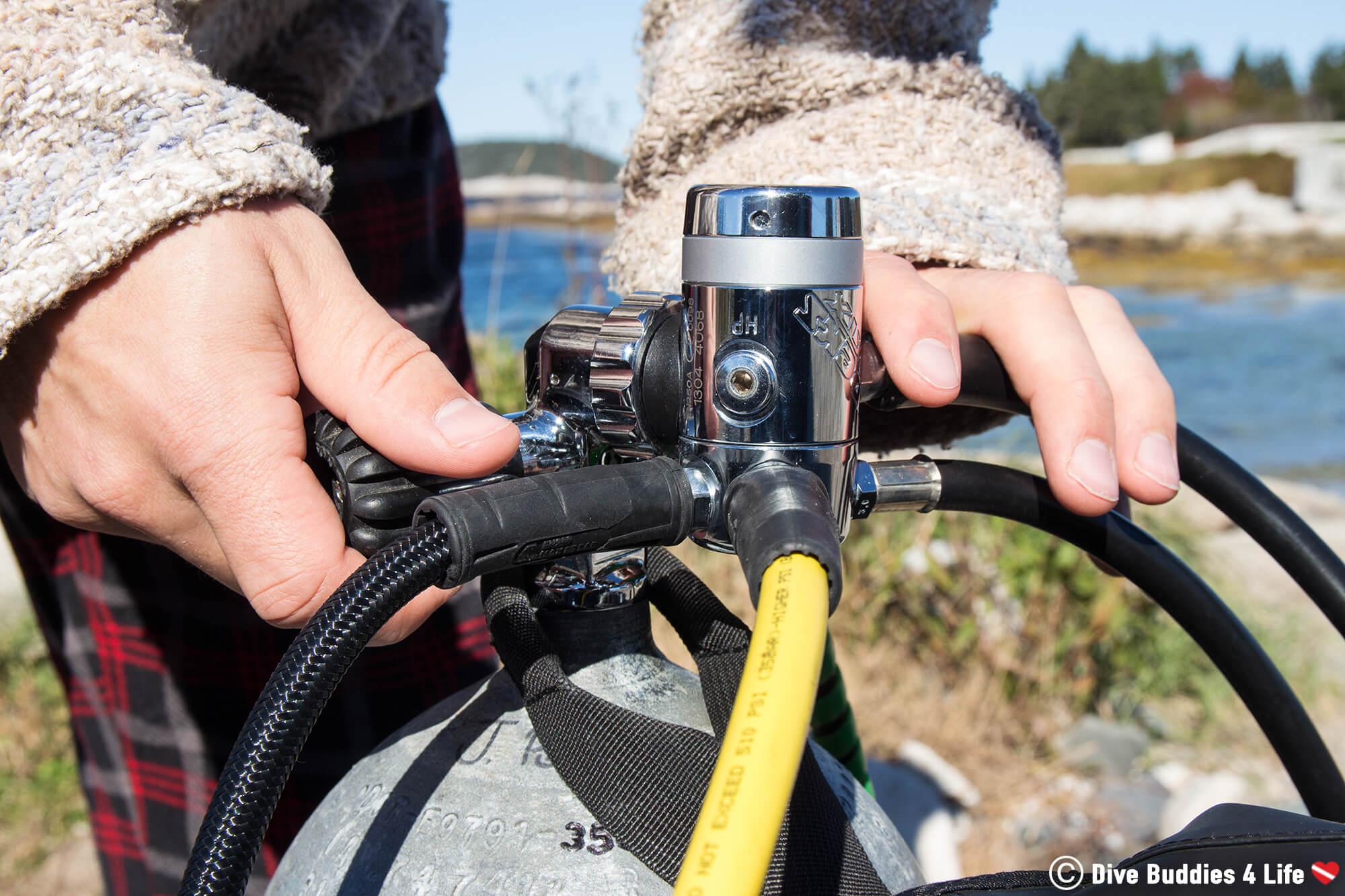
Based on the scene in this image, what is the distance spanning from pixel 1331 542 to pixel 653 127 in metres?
5.55

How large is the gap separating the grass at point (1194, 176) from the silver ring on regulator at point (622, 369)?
34.6m

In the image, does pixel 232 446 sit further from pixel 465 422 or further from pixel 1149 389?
pixel 1149 389

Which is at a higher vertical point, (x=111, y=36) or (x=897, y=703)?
(x=111, y=36)

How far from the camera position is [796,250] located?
2.05 feet

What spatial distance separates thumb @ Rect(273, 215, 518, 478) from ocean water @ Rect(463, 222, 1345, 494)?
2.84m

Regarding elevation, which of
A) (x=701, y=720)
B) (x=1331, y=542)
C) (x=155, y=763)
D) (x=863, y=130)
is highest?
(x=863, y=130)

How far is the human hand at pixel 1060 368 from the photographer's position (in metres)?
0.75

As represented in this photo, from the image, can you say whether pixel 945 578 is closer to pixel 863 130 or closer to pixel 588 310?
pixel 863 130

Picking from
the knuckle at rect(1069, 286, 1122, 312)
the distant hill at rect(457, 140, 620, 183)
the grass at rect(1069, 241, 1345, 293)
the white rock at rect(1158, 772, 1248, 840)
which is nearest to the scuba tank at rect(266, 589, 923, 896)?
the knuckle at rect(1069, 286, 1122, 312)

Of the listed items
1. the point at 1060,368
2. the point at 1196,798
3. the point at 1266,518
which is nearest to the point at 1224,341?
the point at 1196,798

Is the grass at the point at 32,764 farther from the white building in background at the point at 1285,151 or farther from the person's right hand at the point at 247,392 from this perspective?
the white building in background at the point at 1285,151

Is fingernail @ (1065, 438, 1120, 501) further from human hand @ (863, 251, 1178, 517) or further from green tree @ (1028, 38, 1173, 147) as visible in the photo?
green tree @ (1028, 38, 1173, 147)

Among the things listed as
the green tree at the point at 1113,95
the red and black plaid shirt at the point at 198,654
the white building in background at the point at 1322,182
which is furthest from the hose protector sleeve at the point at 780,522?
the green tree at the point at 1113,95

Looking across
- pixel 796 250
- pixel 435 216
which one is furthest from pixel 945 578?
pixel 796 250
